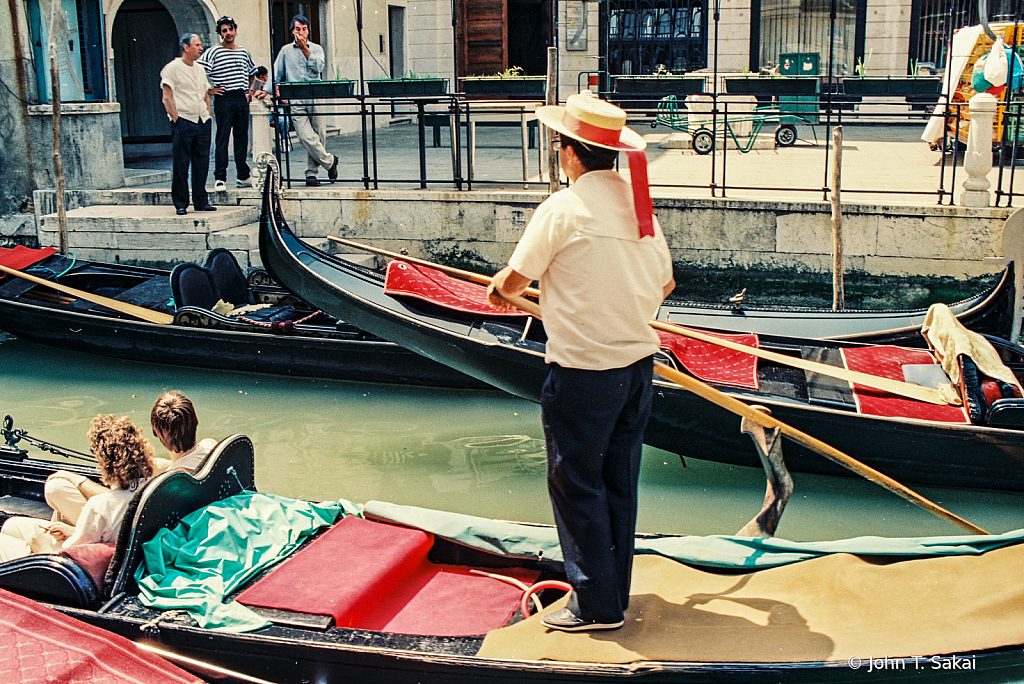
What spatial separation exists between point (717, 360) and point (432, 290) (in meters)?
1.40

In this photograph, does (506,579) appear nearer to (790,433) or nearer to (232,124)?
(790,433)

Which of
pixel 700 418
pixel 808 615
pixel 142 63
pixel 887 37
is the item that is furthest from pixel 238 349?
pixel 887 37

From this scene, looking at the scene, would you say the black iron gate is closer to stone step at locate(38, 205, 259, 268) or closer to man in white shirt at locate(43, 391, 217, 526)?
stone step at locate(38, 205, 259, 268)

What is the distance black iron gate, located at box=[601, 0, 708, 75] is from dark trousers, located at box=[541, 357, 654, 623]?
38.3ft

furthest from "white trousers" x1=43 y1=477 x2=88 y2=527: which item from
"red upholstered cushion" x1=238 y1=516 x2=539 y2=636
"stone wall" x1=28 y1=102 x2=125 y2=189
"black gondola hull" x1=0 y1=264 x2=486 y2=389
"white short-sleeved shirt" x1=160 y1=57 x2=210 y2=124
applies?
"stone wall" x1=28 y1=102 x2=125 y2=189

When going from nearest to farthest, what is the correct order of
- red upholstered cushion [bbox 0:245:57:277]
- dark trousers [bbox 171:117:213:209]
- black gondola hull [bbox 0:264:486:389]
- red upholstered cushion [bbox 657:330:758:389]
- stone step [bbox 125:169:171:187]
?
red upholstered cushion [bbox 657:330:758:389], black gondola hull [bbox 0:264:486:389], red upholstered cushion [bbox 0:245:57:277], dark trousers [bbox 171:117:213:209], stone step [bbox 125:169:171:187]

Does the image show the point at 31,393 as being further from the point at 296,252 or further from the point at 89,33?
the point at 89,33

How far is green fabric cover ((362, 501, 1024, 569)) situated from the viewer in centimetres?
282

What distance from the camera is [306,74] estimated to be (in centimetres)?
880

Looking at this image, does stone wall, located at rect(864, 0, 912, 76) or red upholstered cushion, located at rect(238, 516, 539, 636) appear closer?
red upholstered cushion, located at rect(238, 516, 539, 636)

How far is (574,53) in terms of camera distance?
1398 cm

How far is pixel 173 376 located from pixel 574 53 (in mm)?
9280

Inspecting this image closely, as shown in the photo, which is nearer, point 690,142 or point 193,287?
point 193,287

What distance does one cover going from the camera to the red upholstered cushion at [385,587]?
108 inches
